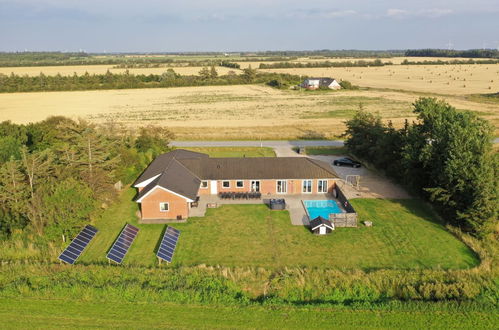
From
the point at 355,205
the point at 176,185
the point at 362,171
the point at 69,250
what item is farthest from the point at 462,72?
the point at 69,250

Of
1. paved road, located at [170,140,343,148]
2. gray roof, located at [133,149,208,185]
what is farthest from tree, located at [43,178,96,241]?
paved road, located at [170,140,343,148]

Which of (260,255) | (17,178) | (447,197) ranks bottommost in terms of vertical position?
(260,255)

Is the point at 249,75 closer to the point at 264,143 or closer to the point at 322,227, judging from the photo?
the point at 264,143

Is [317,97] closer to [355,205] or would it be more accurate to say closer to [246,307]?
[355,205]

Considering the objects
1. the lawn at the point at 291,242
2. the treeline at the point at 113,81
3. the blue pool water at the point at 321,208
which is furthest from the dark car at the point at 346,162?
the treeline at the point at 113,81

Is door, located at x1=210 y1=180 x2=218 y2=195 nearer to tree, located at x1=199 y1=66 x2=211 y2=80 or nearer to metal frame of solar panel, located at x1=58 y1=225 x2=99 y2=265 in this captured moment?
metal frame of solar panel, located at x1=58 y1=225 x2=99 y2=265
